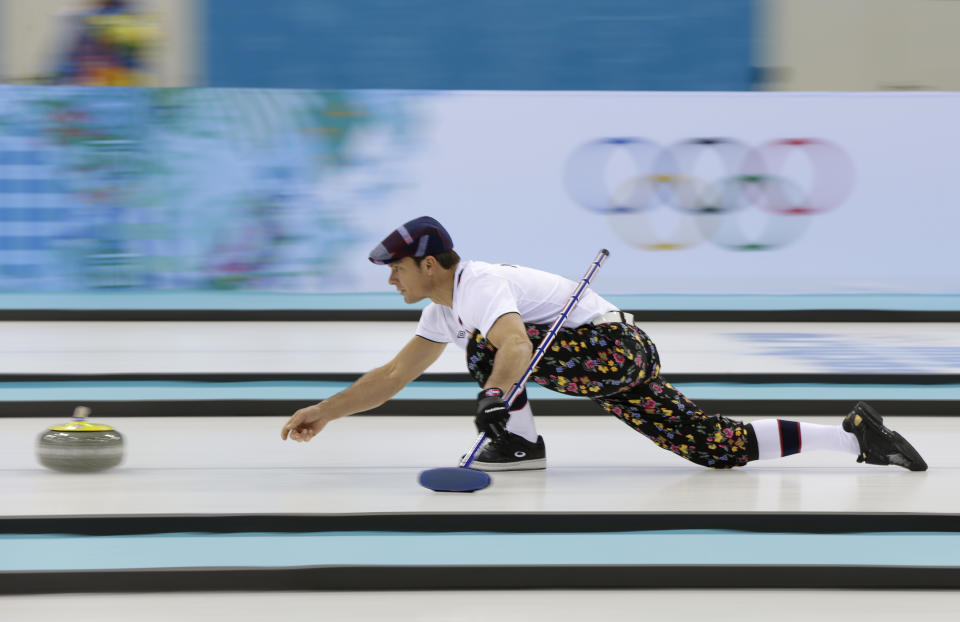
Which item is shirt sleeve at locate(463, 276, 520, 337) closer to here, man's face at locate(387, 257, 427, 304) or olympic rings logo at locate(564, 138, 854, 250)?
man's face at locate(387, 257, 427, 304)

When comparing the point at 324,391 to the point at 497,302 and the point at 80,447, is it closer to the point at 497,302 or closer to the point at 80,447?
the point at 80,447

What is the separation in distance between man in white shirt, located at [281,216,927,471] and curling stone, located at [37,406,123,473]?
0.60 meters

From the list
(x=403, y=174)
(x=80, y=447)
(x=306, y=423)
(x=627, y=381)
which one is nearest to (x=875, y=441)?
(x=627, y=381)

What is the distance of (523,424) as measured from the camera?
12.6 feet

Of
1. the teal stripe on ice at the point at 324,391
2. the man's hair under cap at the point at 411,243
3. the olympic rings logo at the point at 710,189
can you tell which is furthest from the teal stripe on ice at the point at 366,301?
the man's hair under cap at the point at 411,243

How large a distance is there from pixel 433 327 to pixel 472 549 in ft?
2.73

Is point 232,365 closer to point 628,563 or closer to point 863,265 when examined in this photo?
point 628,563

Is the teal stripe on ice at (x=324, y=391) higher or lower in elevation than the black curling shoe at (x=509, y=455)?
higher

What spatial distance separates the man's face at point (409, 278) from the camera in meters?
3.40

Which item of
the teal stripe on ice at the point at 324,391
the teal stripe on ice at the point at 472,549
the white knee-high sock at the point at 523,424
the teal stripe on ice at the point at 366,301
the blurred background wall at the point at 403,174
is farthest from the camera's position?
the blurred background wall at the point at 403,174

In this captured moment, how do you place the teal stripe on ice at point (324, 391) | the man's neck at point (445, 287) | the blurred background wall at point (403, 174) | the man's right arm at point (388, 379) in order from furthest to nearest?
the blurred background wall at point (403, 174)
the teal stripe on ice at point (324, 391)
the man's right arm at point (388, 379)
the man's neck at point (445, 287)

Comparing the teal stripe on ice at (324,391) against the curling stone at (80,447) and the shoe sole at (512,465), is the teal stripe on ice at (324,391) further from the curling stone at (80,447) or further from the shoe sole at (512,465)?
the curling stone at (80,447)

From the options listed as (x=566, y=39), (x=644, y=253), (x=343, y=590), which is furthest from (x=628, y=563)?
(x=566, y=39)

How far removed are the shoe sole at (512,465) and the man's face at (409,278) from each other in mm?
642
